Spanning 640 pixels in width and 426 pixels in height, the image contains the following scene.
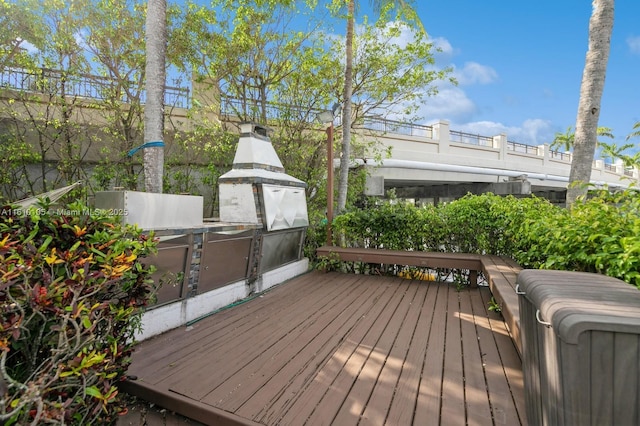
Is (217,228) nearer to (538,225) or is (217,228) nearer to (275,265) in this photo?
(275,265)

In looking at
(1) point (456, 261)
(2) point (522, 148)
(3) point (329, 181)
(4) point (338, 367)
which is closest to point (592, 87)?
(1) point (456, 261)

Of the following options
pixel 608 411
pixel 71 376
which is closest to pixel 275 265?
pixel 71 376

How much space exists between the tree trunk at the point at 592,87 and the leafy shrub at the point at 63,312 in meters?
6.07

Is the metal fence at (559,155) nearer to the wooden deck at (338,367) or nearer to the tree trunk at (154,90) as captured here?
the wooden deck at (338,367)

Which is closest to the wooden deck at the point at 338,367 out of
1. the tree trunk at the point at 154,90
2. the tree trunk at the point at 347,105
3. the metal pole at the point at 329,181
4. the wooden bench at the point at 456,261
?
the wooden bench at the point at 456,261

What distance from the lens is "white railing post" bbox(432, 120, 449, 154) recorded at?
1547 centimetres

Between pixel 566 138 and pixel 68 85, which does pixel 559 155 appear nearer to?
pixel 566 138

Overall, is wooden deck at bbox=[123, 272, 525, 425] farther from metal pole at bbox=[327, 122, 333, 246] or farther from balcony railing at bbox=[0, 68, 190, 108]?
balcony railing at bbox=[0, 68, 190, 108]

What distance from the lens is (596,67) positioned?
16.6 feet

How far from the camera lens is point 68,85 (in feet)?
21.4

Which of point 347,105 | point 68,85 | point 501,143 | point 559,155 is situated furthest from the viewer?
point 559,155

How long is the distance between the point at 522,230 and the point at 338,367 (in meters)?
3.38

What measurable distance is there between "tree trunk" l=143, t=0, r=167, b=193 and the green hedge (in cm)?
384

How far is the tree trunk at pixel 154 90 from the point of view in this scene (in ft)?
14.4
